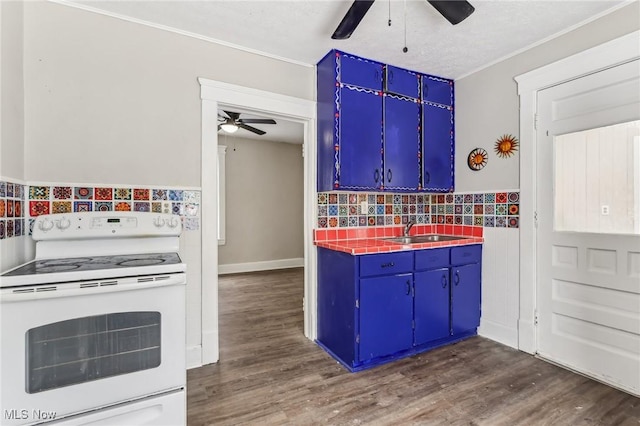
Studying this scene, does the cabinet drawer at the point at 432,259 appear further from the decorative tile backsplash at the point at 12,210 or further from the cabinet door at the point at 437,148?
the decorative tile backsplash at the point at 12,210

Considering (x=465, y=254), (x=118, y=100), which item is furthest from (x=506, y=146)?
(x=118, y=100)

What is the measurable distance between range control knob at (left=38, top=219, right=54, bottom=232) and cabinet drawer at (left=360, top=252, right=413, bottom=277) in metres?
1.90

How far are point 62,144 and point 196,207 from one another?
2.89 ft

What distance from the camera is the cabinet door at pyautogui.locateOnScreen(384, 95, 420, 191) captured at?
9.09ft

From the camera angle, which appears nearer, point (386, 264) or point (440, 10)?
point (440, 10)

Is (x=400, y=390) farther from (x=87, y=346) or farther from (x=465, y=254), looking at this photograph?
(x=87, y=346)

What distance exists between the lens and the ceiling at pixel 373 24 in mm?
2002

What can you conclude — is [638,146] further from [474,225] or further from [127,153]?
[127,153]

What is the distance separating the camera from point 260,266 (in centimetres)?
582

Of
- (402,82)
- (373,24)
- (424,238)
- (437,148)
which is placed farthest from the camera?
(424,238)

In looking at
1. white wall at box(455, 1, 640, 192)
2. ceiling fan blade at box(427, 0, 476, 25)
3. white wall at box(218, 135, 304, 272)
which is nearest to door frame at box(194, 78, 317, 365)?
ceiling fan blade at box(427, 0, 476, 25)

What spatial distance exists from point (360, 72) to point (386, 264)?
1.61 m

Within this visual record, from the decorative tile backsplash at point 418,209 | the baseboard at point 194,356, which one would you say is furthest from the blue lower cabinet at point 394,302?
the baseboard at point 194,356

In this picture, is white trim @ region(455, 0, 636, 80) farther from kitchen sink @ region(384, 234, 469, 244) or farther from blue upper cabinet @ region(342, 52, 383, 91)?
kitchen sink @ region(384, 234, 469, 244)
